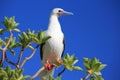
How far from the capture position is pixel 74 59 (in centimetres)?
532

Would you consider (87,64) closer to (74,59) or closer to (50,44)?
(74,59)

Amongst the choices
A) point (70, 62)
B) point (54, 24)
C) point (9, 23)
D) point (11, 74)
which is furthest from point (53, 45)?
point (11, 74)

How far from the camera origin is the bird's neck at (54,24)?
822 cm

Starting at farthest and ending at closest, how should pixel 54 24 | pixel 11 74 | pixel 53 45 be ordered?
pixel 54 24
pixel 53 45
pixel 11 74

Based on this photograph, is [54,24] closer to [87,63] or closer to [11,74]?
[87,63]

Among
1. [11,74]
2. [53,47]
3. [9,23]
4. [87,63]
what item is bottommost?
[11,74]

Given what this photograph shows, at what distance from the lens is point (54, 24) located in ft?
27.9

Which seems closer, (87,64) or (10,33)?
(87,64)

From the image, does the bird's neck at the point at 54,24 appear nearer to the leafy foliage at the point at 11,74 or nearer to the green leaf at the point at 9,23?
the green leaf at the point at 9,23

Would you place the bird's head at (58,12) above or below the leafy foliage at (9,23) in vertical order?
above

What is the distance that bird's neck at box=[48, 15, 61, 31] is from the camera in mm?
8219

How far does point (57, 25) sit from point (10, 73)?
11.3ft

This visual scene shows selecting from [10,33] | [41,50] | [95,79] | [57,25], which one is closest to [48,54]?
[41,50]

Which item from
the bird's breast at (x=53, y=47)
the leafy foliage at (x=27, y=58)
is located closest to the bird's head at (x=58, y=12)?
the bird's breast at (x=53, y=47)
